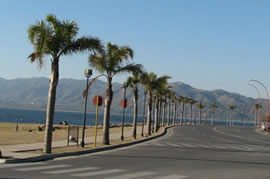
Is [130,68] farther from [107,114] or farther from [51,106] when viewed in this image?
[51,106]

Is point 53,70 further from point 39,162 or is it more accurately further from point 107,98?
point 107,98

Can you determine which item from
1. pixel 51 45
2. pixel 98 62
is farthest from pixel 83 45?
pixel 98 62

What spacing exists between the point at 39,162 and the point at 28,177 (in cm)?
460

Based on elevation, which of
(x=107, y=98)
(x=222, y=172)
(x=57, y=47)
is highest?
(x=57, y=47)

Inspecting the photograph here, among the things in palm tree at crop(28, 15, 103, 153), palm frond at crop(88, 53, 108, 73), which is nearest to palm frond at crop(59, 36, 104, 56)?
palm tree at crop(28, 15, 103, 153)

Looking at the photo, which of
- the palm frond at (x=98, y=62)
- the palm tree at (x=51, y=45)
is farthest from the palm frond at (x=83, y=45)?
the palm frond at (x=98, y=62)

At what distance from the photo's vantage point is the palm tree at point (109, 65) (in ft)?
97.2

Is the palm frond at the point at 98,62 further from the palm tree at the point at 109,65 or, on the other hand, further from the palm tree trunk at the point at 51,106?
the palm tree trunk at the point at 51,106

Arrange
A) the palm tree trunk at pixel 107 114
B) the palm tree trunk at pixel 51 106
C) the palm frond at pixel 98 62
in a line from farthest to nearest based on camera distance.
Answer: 1. the palm tree trunk at pixel 107 114
2. the palm frond at pixel 98 62
3. the palm tree trunk at pixel 51 106

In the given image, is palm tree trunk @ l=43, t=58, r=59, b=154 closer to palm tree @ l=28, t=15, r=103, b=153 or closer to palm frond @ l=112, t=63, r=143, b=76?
palm tree @ l=28, t=15, r=103, b=153

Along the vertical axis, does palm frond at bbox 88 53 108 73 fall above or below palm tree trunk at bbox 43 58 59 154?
above

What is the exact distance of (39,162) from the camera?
58.2 feet

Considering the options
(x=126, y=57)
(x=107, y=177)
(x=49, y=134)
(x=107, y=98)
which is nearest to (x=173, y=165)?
(x=107, y=177)

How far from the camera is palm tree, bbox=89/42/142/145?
29.6m
